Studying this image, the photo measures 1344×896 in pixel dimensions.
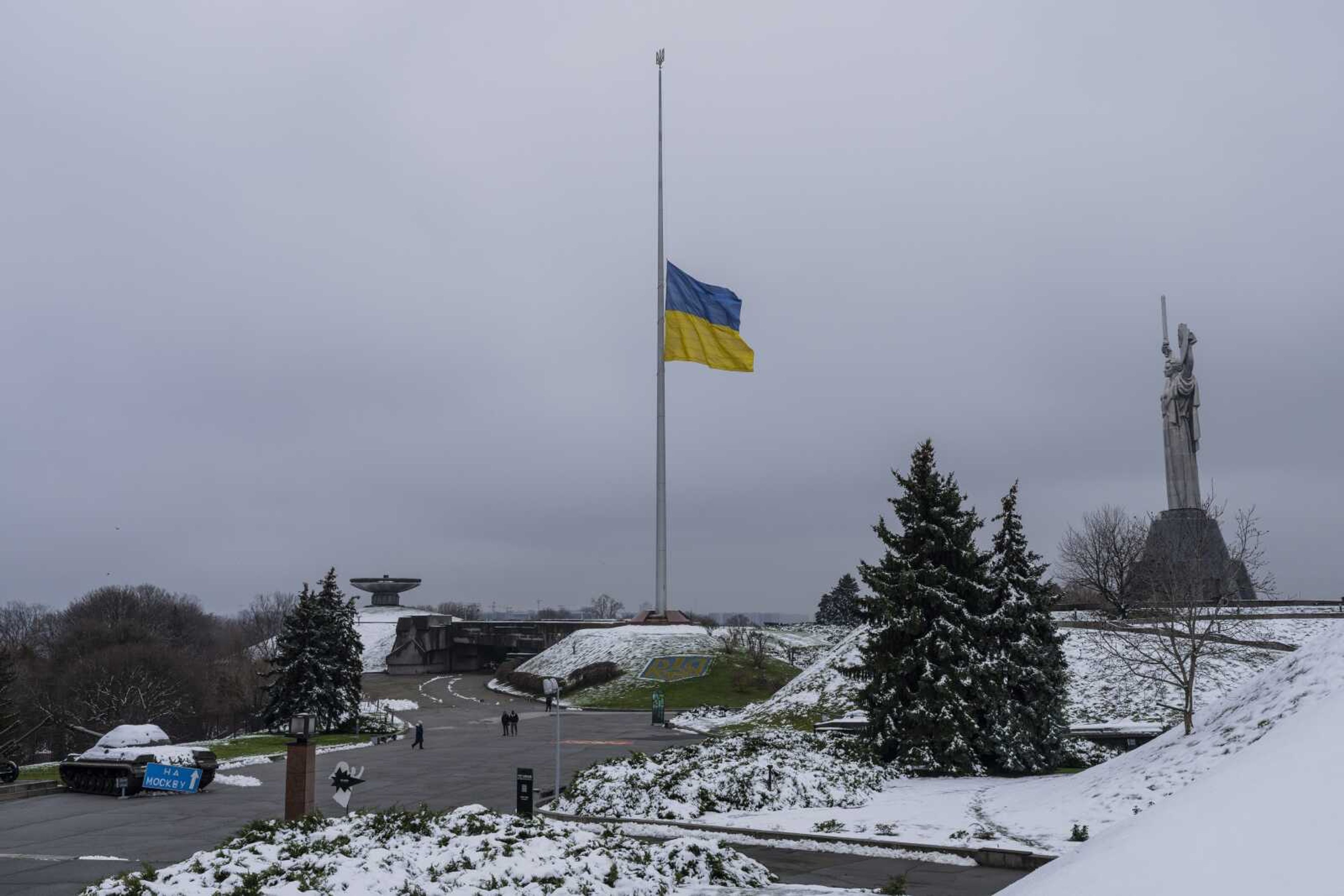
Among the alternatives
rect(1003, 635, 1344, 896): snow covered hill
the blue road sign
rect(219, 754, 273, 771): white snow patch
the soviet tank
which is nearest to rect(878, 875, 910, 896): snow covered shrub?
rect(1003, 635, 1344, 896): snow covered hill

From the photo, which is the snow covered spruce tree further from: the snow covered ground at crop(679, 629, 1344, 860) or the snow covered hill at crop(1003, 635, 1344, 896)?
the snow covered hill at crop(1003, 635, 1344, 896)

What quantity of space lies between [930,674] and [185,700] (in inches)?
2209

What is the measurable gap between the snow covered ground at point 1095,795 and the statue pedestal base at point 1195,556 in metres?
18.4

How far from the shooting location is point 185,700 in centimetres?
6141

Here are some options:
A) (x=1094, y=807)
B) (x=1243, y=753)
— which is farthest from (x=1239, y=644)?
(x=1243, y=753)

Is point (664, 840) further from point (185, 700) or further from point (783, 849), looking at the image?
point (185, 700)

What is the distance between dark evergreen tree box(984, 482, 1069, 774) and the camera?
2303cm

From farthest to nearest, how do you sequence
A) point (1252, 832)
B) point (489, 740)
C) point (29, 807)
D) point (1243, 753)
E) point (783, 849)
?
point (489, 740) → point (29, 807) → point (783, 849) → point (1243, 753) → point (1252, 832)

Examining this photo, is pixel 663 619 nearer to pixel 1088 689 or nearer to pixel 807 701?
pixel 807 701

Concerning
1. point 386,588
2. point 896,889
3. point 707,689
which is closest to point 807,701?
point 707,689

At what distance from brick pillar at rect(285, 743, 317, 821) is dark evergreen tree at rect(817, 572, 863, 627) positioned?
76.9 metres

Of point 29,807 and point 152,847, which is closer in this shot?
point 152,847

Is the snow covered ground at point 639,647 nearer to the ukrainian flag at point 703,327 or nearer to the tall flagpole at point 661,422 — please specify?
the tall flagpole at point 661,422

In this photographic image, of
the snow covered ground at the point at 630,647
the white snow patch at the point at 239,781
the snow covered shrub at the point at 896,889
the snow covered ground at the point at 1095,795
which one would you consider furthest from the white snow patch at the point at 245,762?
the snow covered ground at the point at 630,647
